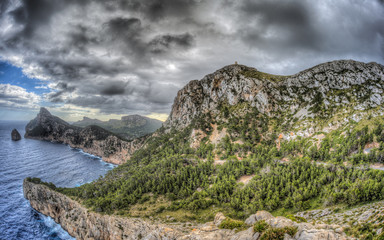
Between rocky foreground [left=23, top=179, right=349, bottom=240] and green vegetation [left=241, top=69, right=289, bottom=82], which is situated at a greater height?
green vegetation [left=241, top=69, right=289, bottom=82]

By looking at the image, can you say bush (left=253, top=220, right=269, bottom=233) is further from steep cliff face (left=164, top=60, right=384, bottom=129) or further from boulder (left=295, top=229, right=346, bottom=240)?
steep cliff face (left=164, top=60, right=384, bottom=129)

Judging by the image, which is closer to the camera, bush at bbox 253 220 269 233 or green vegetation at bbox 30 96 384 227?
bush at bbox 253 220 269 233

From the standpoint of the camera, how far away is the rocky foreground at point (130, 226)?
81.0 feet

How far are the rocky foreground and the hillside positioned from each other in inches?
A: 206

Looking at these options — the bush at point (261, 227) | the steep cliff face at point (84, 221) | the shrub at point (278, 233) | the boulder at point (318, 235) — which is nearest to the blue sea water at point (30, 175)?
the steep cliff face at point (84, 221)

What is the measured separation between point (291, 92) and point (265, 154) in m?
65.8

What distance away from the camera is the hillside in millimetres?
67312

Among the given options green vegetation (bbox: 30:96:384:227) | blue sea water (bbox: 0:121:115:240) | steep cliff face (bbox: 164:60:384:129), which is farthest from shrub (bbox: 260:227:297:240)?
steep cliff face (bbox: 164:60:384:129)

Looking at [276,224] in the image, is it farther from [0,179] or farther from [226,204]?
[0,179]

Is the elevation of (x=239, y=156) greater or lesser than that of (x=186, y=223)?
greater

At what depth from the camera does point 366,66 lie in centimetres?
11538

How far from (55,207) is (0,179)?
2920 inches

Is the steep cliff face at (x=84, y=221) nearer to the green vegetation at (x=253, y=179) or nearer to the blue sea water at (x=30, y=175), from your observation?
the green vegetation at (x=253, y=179)

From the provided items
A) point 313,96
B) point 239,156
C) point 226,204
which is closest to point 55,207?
point 226,204
